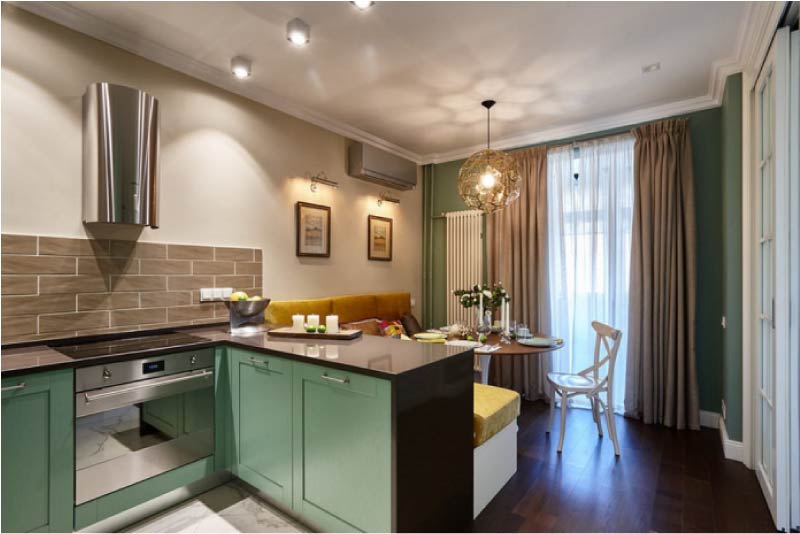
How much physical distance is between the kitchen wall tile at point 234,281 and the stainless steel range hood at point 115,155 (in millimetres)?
733

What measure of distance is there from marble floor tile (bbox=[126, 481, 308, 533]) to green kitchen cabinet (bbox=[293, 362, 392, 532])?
0.82ft

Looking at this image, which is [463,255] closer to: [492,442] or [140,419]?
[492,442]

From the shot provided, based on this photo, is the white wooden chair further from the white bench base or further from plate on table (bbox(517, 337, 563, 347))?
the white bench base

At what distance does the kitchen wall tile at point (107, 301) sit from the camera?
7.27 feet

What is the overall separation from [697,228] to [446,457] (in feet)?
9.99

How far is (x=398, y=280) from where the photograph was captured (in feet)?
15.3

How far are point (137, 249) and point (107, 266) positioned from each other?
7.4 inches

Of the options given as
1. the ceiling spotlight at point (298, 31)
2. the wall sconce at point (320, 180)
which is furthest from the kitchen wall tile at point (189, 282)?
the ceiling spotlight at point (298, 31)

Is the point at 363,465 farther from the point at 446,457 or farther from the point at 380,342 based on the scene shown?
the point at 380,342

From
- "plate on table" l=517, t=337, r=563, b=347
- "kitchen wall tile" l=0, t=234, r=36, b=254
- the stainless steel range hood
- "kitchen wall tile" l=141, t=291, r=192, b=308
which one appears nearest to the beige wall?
"kitchen wall tile" l=0, t=234, r=36, b=254

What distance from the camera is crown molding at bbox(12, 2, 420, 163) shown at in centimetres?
210

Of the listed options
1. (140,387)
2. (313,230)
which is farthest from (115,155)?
(313,230)

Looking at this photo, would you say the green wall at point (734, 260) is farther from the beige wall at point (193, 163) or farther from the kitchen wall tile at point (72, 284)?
the kitchen wall tile at point (72, 284)

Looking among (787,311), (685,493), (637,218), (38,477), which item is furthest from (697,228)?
(38,477)
